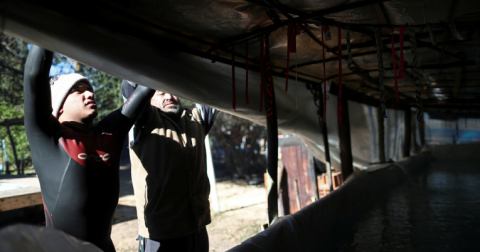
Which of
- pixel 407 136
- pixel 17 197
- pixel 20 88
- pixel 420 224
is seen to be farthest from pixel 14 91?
pixel 407 136

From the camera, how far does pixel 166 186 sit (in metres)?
2.04

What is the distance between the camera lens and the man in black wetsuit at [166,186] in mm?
2002

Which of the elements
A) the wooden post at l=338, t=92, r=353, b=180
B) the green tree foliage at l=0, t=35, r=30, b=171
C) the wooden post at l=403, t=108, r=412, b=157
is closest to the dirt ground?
the wooden post at l=338, t=92, r=353, b=180

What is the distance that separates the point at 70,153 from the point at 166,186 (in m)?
0.77

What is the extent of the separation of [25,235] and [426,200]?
4640 mm

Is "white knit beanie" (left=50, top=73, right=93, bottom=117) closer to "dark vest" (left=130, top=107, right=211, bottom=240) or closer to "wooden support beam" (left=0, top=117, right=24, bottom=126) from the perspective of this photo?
"dark vest" (left=130, top=107, right=211, bottom=240)

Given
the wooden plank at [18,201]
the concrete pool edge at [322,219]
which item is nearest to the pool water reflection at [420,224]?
the concrete pool edge at [322,219]

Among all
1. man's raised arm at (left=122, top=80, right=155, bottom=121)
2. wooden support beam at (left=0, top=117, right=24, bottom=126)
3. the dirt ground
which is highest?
wooden support beam at (left=0, top=117, right=24, bottom=126)

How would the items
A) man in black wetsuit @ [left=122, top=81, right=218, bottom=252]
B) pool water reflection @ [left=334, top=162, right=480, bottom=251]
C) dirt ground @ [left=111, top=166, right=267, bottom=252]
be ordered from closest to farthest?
1. man in black wetsuit @ [left=122, top=81, right=218, bottom=252]
2. pool water reflection @ [left=334, top=162, right=480, bottom=251]
3. dirt ground @ [left=111, top=166, right=267, bottom=252]

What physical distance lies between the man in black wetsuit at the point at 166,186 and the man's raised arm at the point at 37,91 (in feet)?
2.56

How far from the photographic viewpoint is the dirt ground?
16.8 ft

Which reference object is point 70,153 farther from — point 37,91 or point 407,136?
point 407,136

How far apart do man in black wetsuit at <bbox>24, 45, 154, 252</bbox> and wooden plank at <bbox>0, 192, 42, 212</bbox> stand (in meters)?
2.95

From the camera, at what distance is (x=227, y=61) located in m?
2.59
